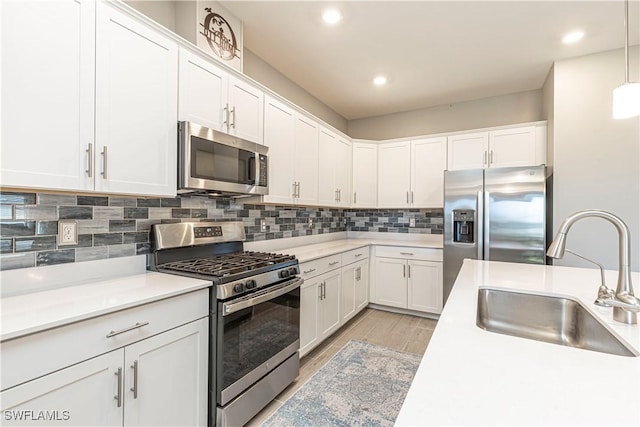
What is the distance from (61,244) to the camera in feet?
4.88

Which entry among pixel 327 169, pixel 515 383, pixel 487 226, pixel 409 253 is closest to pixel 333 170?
pixel 327 169

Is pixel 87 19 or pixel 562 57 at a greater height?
pixel 562 57

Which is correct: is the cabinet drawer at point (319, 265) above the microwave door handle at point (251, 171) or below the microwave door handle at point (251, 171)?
below

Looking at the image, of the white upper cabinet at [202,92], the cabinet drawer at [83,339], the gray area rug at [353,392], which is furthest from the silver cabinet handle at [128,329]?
the white upper cabinet at [202,92]

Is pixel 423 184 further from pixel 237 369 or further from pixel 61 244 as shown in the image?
pixel 61 244

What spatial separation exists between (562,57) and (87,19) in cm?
377

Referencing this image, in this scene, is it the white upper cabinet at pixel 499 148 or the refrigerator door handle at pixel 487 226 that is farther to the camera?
the white upper cabinet at pixel 499 148

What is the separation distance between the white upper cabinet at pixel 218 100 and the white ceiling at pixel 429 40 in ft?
2.12

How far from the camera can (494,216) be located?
121 inches

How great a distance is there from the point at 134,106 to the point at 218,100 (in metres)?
0.57

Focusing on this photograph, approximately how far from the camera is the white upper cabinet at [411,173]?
3.80 m

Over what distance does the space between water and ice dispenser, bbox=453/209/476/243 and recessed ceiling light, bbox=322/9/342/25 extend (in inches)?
87.5

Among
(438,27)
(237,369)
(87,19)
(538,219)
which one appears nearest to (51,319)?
(237,369)

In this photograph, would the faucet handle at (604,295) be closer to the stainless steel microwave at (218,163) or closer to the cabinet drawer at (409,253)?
the stainless steel microwave at (218,163)
